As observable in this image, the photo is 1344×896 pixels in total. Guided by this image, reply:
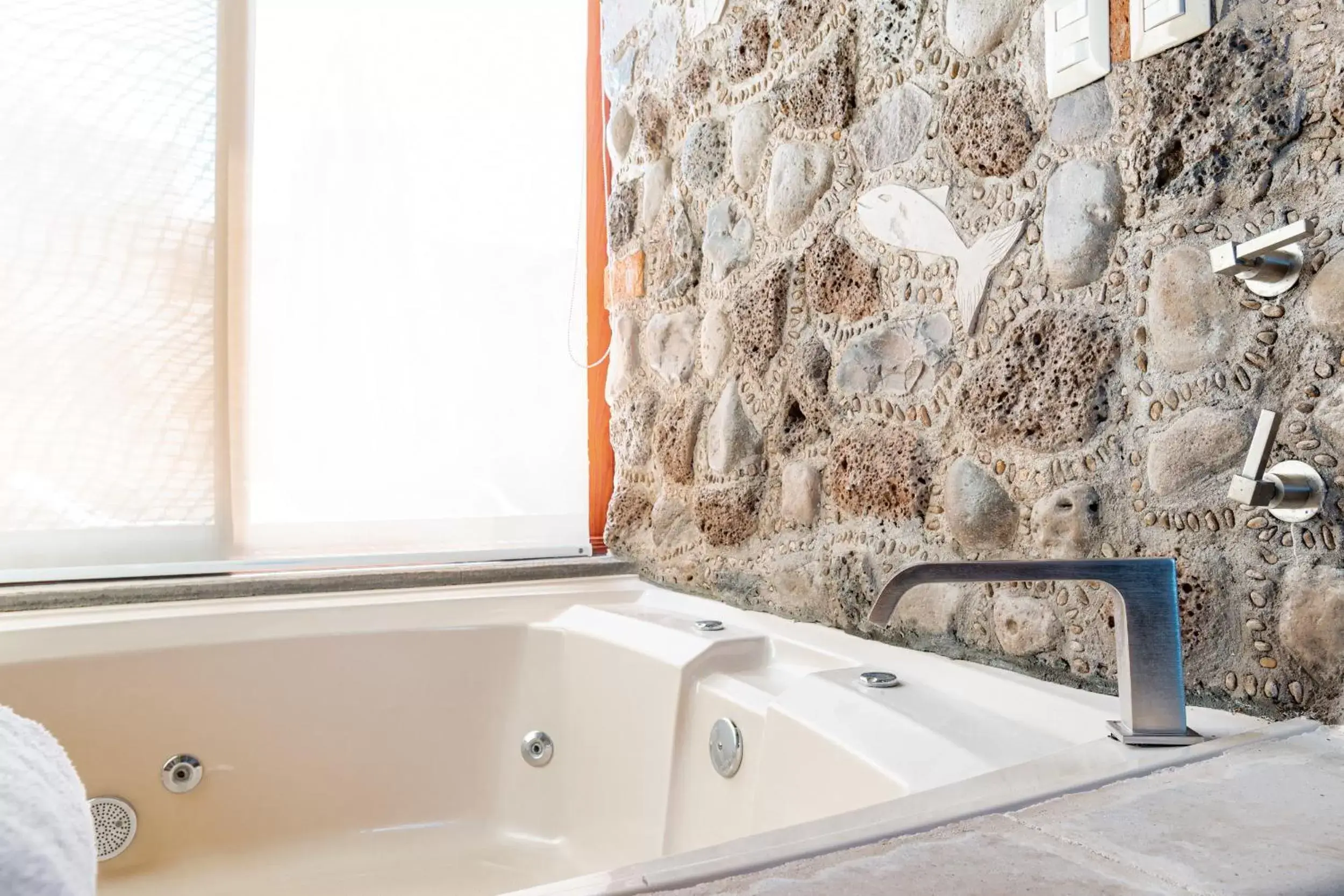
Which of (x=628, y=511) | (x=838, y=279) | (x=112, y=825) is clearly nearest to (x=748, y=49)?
(x=838, y=279)

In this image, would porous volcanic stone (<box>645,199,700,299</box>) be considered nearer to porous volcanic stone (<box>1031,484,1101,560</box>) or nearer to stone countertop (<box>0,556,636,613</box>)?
stone countertop (<box>0,556,636,613</box>)

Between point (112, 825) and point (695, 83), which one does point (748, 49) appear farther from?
point (112, 825)

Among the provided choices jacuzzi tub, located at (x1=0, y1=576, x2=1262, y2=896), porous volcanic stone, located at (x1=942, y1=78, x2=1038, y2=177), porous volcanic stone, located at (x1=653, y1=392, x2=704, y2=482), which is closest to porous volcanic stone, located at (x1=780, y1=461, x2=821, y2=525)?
jacuzzi tub, located at (x1=0, y1=576, x2=1262, y2=896)

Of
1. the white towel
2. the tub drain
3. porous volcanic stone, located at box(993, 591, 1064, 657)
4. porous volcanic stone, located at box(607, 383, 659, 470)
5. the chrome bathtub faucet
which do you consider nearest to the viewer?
the white towel

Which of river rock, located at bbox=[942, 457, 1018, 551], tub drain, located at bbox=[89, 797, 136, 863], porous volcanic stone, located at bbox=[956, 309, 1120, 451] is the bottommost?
tub drain, located at bbox=[89, 797, 136, 863]

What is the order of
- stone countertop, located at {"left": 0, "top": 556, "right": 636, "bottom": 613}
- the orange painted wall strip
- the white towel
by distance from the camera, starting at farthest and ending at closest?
the orange painted wall strip, stone countertop, located at {"left": 0, "top": 556, "right": 636, "bottom": 613}, the white towel

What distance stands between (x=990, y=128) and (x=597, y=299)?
1.05 metres

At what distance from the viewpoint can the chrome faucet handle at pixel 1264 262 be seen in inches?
28.4

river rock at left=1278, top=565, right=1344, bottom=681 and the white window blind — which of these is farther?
the white window blind

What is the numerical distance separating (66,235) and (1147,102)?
166cm

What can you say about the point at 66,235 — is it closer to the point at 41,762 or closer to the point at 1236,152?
the point at 41,762

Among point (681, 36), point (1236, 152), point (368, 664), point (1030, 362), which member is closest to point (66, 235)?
point (368, 664)

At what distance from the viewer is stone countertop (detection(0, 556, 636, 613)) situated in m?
1.38

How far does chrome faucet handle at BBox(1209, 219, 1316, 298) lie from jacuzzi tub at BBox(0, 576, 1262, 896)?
1.48ft
